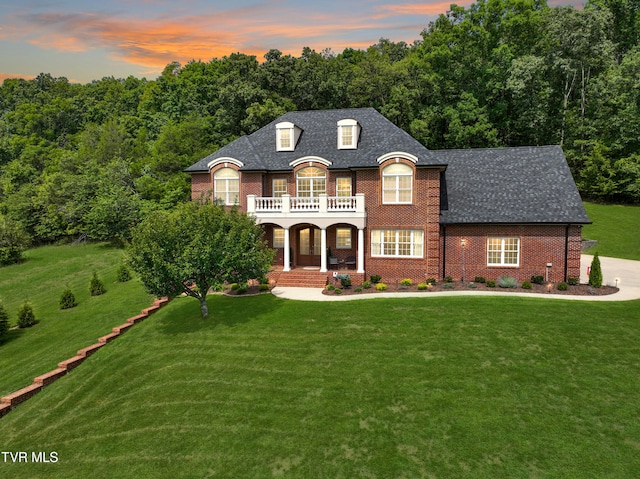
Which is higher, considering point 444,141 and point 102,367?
point 444,141

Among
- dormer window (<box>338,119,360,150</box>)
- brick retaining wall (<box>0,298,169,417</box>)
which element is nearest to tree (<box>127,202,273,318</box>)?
brick retaining wall (<box>0,298,169,417</box>)

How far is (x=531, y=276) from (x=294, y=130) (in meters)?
18.9

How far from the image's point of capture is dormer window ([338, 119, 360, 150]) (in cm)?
2948

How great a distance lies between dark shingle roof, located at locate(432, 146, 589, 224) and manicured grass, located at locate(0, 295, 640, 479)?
707 cm

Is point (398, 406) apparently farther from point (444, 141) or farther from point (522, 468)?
point (444, 141)

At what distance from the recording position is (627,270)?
28.8m

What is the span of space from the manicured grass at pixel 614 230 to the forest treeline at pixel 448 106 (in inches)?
102

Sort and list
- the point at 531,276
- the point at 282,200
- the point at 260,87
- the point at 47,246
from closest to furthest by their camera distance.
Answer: the point at 531,276
the point at 282,200
the point at 47,246
the point at 260,87

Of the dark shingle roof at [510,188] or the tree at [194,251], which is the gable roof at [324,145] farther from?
the tree at [194,251]

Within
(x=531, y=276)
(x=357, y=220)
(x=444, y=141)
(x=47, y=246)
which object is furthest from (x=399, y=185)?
(x=47, y=246)

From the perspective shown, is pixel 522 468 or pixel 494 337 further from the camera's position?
pixel 494 337

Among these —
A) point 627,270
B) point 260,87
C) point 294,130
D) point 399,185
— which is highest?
point 260,87

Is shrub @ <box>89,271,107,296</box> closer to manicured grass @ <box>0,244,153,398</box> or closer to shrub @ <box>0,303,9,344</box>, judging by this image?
manicured grass @ <box>0,244,153,398</box>

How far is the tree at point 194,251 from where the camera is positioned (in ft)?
62.2
